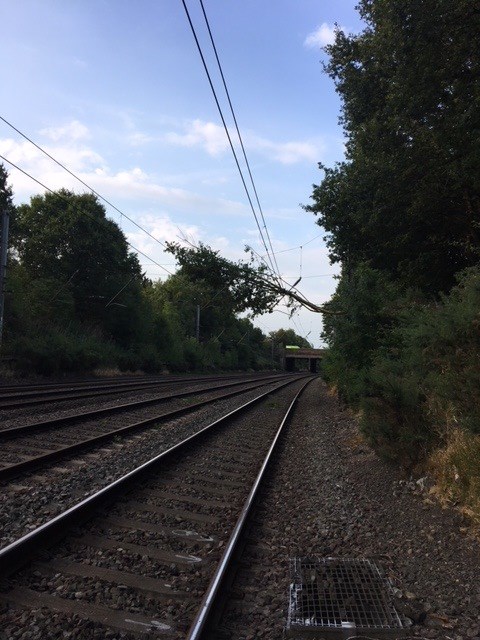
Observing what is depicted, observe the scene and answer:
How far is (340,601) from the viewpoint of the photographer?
421 centimetres

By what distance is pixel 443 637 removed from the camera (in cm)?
360

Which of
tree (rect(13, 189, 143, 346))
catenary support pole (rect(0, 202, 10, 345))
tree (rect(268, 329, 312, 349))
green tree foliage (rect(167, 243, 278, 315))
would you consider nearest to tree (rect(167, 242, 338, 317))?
green tree foliage (rect(167, 243, 278, 315))

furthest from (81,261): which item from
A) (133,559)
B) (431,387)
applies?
(133,559)

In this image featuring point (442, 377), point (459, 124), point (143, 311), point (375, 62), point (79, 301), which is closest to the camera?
point (442, 377)

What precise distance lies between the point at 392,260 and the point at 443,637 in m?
13.1

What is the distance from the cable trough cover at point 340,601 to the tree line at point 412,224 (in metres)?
1.73

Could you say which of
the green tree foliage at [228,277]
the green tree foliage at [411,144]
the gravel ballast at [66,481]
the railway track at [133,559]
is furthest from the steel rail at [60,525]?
the green tree foliage at [228,277]

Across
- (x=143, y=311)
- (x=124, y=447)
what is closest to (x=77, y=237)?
(x=143, y=311)

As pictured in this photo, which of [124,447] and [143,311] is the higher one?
[143,311]

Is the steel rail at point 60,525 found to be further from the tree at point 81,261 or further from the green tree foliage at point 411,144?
the tree at point 81,261

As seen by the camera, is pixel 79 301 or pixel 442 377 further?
pixel 79 301

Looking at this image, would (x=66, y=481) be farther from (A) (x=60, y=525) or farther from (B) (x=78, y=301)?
(B) (x=78, y=301)

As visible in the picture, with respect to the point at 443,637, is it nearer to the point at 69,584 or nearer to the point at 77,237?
the point at 69,584

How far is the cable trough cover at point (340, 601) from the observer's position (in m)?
3.66
